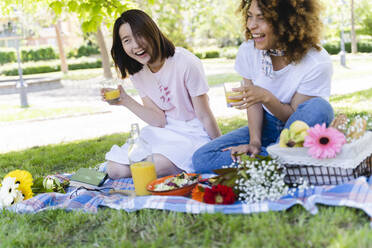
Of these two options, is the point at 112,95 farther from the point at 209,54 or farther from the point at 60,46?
the point at 209,54

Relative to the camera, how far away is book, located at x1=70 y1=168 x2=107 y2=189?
336 cm

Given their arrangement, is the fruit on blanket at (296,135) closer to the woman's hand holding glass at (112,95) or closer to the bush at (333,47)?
the woman's hand holding glass at (112,95)

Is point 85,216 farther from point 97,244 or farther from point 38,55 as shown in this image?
point 38,55

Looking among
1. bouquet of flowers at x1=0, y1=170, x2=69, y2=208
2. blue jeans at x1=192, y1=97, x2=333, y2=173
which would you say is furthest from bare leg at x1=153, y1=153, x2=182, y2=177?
bouquet of flowers at x1=0, y1=170, x2=69, y2=208

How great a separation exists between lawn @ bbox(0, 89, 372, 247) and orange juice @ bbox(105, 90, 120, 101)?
1083mm

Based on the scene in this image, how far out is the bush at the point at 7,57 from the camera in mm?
30938

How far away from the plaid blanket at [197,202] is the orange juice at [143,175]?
0.37 feet

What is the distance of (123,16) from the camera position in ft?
11.2

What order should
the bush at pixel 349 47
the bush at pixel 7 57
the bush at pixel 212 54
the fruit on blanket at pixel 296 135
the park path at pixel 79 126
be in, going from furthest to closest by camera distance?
the bush at pixel 7 57
the bush at pixel 212 54
the bush at pixel 349 47
the park path at pixel 79 126
the fruit on blanket at pixel 296 135

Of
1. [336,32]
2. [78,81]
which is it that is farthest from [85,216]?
[336,32]

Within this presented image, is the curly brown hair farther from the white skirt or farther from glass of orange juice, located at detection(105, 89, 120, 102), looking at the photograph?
glass of orange juice, located at detection(105, 89, 120, 102)

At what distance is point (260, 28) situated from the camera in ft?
9.66

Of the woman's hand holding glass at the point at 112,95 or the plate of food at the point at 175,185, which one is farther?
the woman's hand holding glass at the point at 112,95

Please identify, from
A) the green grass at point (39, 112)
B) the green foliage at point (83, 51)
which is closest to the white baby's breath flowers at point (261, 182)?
the green grass at point (39, 112)
